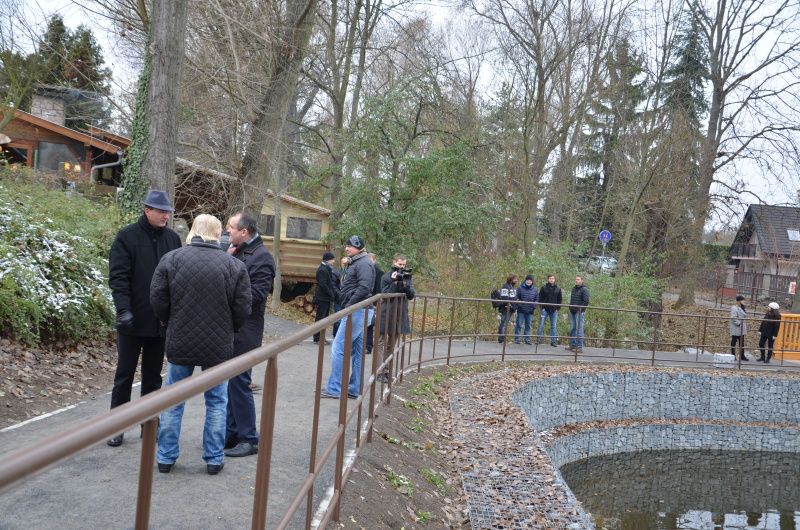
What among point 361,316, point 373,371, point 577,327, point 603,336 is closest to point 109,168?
point 577,327

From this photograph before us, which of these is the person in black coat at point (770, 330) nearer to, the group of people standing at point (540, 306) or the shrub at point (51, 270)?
the group of people standing at point (540, 306)

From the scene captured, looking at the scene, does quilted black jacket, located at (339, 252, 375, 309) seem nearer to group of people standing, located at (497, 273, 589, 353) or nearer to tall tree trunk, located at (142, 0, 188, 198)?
tall tree trunk, located at (142, 0, 188, 198)

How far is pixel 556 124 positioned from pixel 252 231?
21.4 m

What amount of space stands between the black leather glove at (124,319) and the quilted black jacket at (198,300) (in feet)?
1.71

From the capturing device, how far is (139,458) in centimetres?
169

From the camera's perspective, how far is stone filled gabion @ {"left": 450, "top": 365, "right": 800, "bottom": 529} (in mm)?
11992

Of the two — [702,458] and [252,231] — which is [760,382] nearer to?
[702,458]

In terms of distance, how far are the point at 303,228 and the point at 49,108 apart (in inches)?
490

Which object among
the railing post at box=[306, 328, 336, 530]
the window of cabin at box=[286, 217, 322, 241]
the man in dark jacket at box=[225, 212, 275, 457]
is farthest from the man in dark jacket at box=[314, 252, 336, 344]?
the window of cabin at box=[286, 217, 322, 241]

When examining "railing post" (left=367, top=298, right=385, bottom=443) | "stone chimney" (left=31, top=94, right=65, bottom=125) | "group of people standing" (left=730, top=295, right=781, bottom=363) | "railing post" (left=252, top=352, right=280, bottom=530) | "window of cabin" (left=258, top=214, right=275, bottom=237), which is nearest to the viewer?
"railing post" (left=252, top=352, right=280, bottom=530)

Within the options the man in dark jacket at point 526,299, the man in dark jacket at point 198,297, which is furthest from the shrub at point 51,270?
the man in dark jacket at point 526,299

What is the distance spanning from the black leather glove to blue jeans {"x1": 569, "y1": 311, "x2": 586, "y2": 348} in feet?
43.8

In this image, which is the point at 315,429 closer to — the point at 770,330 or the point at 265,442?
the point at 265,442

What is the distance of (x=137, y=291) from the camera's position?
5332 mm
